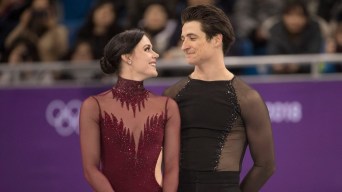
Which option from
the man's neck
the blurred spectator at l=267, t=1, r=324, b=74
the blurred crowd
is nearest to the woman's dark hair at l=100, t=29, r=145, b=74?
the man's neck

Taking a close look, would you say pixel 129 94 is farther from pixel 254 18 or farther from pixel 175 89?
pixel 254 18

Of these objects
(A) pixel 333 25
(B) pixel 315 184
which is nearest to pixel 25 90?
(B) pixel 315 184

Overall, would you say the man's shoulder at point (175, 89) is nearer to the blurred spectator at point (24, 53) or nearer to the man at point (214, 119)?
the man at point (214, 119)

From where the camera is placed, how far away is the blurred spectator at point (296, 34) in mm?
9297

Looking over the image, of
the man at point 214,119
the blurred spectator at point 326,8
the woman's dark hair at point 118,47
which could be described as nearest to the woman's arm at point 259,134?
the man at point 214,119

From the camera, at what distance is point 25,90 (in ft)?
29.5

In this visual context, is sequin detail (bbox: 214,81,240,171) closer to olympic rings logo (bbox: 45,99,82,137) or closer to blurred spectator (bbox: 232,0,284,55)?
olympic rings logo (bbox: 45,99,82,137)

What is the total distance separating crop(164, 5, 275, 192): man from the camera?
16.8ft

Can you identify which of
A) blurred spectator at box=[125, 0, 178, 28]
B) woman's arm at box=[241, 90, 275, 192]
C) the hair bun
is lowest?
blurred spectator at box=[125, 0, 178, 28]

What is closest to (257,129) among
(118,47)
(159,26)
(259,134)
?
(259,134)

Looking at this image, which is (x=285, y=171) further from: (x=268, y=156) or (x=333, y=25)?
(x=268, y=156)

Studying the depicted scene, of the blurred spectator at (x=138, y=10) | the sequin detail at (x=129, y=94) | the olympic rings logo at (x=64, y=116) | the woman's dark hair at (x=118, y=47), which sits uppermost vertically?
the woman's dark hair at (x=118, y=47)

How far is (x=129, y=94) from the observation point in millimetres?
4969

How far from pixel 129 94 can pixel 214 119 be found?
524 millimetres
